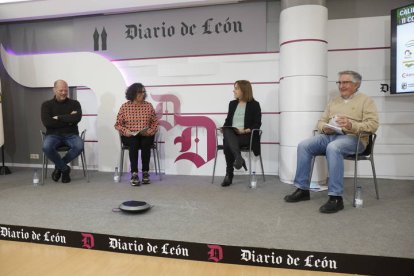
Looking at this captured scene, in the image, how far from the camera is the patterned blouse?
3730 millimetres

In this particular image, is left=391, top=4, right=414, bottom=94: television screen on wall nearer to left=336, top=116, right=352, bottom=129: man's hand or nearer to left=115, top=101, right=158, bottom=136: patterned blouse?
left=336, top=116, right=352, bottom=129: man's hand

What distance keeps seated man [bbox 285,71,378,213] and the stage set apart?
0.45 feet

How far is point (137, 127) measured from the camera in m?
3.73

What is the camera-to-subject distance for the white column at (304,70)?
344 centimetres

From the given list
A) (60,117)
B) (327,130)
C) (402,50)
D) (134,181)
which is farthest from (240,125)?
(60,117)

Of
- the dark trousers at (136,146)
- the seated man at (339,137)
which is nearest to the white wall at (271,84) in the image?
the dark trousers at (136,146)

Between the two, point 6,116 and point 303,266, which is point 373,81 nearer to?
point 303,266

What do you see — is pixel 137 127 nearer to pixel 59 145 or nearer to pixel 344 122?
pixel 59 145

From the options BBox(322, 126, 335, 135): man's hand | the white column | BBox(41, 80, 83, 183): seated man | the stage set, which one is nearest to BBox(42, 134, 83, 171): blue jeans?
BBox(41, 80, 83, 183): seated man

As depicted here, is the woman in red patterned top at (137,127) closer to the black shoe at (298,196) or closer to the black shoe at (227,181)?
the black shoe at (227,181)

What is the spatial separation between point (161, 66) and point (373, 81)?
2620 millimetres

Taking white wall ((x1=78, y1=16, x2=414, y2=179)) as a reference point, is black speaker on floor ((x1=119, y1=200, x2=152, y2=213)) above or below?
below

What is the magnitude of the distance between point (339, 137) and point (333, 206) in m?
0.61

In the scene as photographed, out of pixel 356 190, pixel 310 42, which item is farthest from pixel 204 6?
pixel 356 190
